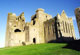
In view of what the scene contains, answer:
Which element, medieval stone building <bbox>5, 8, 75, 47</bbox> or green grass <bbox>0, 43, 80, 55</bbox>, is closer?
green grass <bbox>0, 43, 80, 55</bbox>

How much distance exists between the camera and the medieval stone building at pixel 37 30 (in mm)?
36938

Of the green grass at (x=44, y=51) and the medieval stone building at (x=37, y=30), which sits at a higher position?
the medieval stone building at (x=37, y=30)

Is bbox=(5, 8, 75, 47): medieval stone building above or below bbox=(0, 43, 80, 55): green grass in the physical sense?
above

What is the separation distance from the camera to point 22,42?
120ft

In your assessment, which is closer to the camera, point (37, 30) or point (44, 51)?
point (44, 51)

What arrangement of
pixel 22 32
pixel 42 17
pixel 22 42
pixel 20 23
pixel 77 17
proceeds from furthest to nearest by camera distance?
pixel 42 17
pixel 20 23
pixel 22 32
pixel 22 42
pixel 77 17

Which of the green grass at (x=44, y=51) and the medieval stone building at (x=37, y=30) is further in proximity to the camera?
the medieval stone building at (x=37, y=30)

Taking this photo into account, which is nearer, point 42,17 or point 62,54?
point 62,54

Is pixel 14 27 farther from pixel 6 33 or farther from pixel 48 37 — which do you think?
pixel 48 37

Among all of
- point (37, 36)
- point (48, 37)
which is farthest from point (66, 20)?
point (37, 36)

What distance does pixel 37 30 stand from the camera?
42.6 m

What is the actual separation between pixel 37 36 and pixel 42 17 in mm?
9877

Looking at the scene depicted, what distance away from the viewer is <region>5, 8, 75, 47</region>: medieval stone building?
36.9 metres

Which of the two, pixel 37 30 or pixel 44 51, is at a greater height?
pixel 37 30
